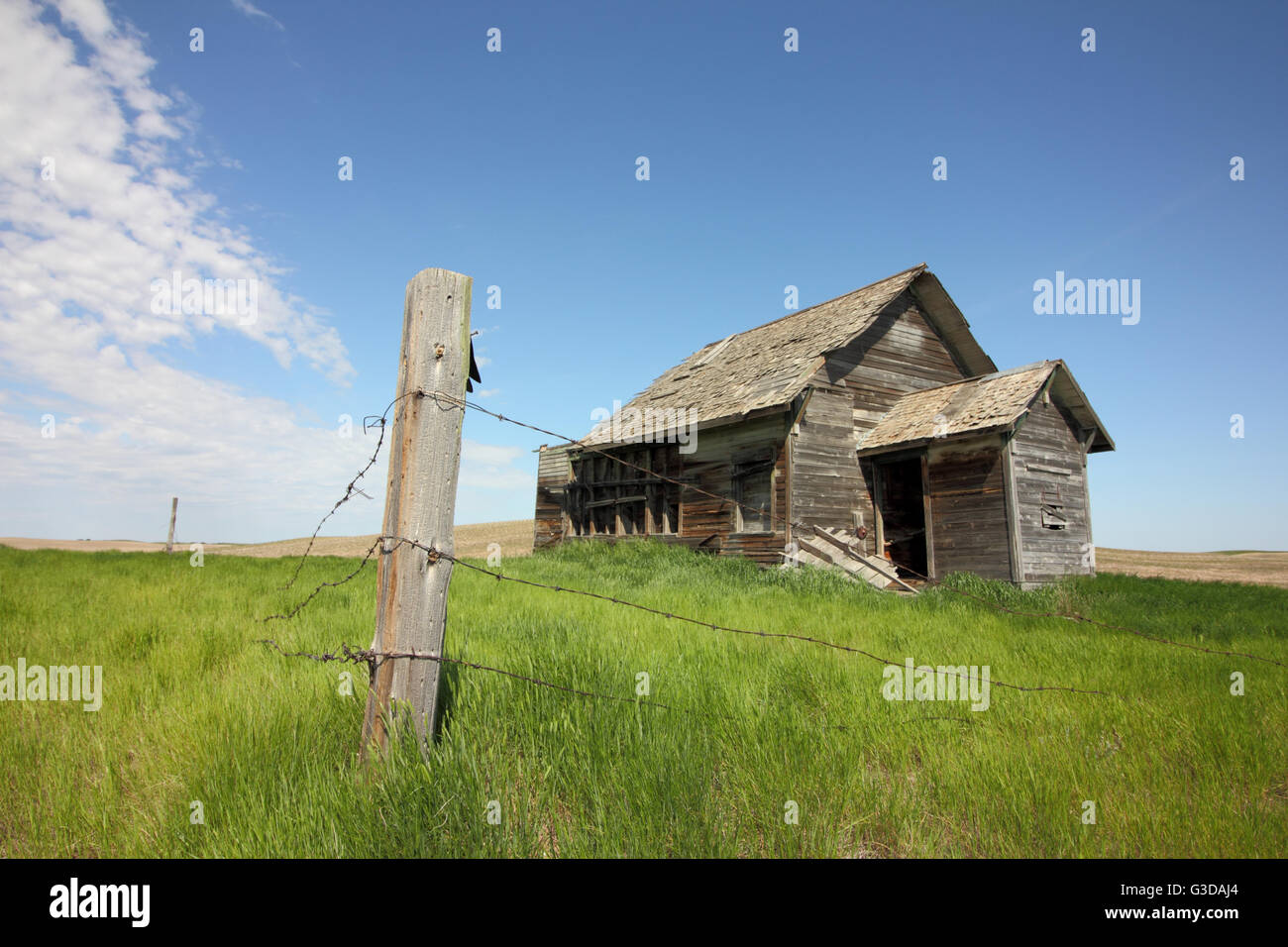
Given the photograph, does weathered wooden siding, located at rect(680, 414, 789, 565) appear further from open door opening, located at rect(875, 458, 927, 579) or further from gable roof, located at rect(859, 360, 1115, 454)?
open door opening, located at rect(875, 458, 927, 579)

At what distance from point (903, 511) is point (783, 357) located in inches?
204

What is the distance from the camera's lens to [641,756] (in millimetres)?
2648

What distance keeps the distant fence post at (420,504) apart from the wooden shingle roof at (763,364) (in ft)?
37.0

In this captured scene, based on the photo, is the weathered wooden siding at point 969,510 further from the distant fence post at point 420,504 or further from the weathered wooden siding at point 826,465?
the distant fence post at point 420,504

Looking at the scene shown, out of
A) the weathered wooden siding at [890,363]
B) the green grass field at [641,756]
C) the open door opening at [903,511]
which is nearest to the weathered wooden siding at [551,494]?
the weathered wooden siding at [890,363]

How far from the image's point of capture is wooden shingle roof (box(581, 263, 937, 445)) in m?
14.4

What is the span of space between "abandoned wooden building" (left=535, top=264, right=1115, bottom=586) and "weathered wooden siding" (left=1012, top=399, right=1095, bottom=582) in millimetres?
44

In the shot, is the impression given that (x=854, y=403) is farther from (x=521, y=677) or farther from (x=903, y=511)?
(x=521, y=677)

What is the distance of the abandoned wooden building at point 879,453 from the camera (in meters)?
12.7

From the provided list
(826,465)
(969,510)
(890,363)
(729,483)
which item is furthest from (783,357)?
(969,510)

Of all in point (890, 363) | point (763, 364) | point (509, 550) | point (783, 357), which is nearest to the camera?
point (890, 363)

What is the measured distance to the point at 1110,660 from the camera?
5.43m
